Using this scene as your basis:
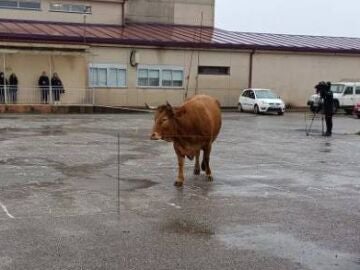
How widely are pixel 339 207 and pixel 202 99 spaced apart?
3.55 meters

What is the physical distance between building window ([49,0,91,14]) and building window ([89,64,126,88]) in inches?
231

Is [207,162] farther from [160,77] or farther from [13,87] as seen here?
[160,77]

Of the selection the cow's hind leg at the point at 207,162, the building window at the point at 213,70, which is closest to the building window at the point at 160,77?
the building window at the point at 213,70

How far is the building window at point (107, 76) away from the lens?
3606 centimetres

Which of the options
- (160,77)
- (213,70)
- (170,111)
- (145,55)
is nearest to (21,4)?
(145,55)

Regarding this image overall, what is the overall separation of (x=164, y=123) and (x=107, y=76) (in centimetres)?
2658

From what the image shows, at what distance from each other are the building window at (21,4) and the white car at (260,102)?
14220 mm

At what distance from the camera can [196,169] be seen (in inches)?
458

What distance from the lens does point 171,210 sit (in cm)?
852

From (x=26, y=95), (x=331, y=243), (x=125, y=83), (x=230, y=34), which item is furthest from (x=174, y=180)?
(x=230, y=34)

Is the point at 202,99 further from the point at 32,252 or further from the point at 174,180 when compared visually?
the point at 32,252

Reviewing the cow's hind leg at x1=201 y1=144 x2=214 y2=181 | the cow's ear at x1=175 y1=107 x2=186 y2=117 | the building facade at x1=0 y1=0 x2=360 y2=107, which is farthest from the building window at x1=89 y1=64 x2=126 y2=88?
the cow's ear at x1=175 y1=107 x2=186 y2=117

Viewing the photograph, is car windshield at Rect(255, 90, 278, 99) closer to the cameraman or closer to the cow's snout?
the cameraman

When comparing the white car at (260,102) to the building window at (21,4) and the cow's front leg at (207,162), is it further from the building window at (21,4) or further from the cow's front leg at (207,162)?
the cow's front leg at (207,162)
